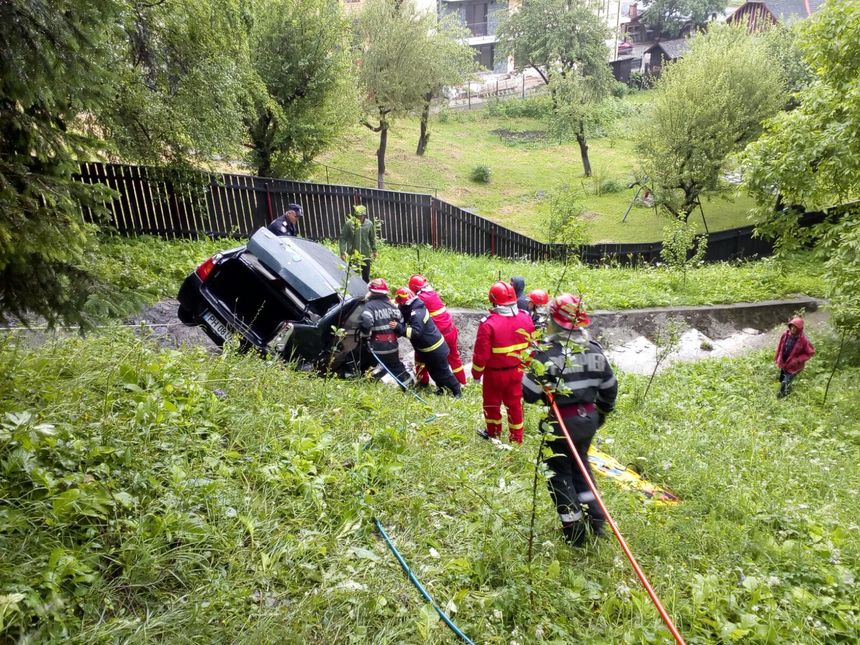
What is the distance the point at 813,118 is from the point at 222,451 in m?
10.8

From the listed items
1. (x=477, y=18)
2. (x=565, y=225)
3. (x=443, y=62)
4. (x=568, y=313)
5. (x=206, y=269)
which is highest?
(x=477, y=18)

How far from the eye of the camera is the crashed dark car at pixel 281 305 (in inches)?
224

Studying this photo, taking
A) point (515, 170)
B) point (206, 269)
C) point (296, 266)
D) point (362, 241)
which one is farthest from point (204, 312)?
point (515, 170)

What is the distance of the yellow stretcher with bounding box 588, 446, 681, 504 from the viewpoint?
4.70 meters

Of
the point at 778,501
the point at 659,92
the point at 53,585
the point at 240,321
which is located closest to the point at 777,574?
the point at 778,501

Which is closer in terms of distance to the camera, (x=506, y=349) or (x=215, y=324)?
(x=506, y=349)

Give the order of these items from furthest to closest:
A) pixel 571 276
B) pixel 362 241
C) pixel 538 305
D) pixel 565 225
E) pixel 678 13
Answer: pixel 678 13 → pixel 565 225 → pixel 571 276 → pixel 362 241 → pixel 538 305

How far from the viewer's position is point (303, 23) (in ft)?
48.1

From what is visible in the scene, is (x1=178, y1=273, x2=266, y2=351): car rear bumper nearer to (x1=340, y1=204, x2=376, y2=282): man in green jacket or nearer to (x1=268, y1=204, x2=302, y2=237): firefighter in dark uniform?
(x1=268, y1=204, x2=302, y2=237): firefighter in dark uniform

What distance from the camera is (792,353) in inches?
325

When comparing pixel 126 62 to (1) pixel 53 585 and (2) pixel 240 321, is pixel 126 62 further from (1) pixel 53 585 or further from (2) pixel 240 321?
(1) pixel 53 585

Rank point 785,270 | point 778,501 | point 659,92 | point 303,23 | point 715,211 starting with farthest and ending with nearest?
1. point 715,211
2. point 659,92
3. point 303,23
4. point 785,270
5. point 778,501

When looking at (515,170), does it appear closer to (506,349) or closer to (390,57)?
(390,57)

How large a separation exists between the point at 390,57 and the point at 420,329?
20.4 meters
